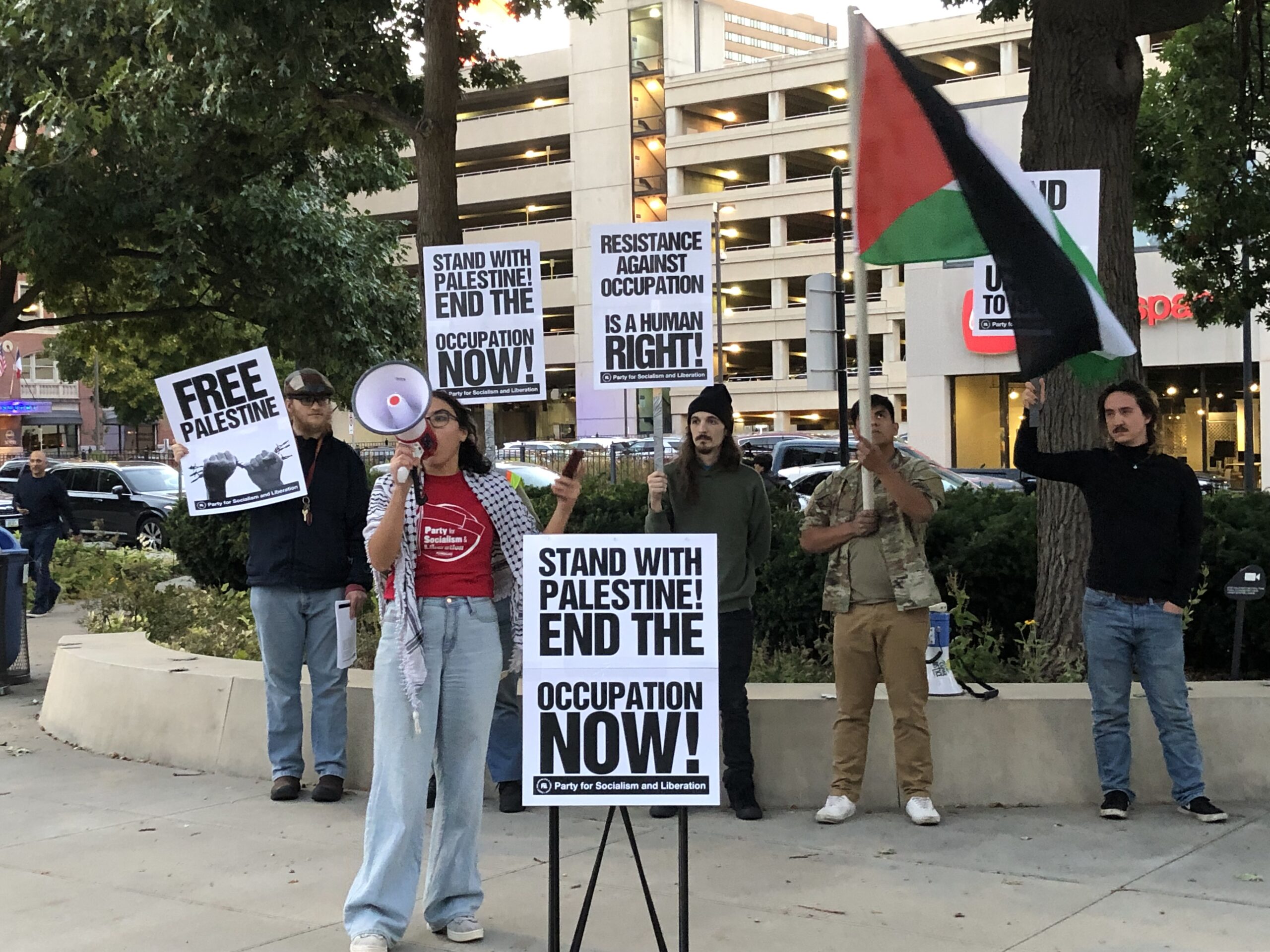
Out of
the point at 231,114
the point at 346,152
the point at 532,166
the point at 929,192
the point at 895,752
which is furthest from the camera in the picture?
the point at 532,166

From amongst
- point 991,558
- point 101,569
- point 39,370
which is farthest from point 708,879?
point 39,370

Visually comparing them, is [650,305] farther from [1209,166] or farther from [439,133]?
[1209,166]

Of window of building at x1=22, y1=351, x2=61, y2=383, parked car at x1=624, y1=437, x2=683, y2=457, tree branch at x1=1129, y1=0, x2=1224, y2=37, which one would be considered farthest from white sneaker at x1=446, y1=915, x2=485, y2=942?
window of building at x1=22, y1=351, x2=61, y2=383

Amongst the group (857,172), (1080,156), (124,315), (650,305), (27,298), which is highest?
(27,298)

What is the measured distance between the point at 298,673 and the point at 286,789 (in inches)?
23.3

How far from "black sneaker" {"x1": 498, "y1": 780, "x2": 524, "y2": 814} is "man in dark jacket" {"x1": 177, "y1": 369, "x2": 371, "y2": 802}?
0.91 metres

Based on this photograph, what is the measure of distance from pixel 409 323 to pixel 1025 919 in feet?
67.3

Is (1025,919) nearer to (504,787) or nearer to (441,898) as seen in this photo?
(441,898)

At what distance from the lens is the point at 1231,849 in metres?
6.22

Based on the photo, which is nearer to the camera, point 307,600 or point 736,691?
point 736,691

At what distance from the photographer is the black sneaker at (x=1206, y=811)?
6641 millimetres

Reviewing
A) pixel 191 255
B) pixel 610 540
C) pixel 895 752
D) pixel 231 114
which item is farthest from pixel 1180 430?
pixel 610 540

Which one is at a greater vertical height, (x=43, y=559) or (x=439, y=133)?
(x=439, y=133)

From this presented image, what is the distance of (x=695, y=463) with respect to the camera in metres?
6.97
